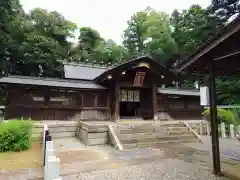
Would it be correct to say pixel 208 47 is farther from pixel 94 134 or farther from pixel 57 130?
pixel 57 130

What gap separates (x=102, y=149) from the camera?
22.6 ft

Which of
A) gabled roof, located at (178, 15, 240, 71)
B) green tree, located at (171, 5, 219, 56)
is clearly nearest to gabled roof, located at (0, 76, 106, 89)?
gabled roof, located at (178, 15, 240, 71)

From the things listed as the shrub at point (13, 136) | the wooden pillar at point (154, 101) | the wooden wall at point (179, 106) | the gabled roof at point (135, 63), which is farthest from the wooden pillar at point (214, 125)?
the wooden wall at point (179, 106)

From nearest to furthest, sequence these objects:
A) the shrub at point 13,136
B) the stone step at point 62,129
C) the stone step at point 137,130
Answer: the shrub at point 13,136 < the stone step at point 137,130 < the stone step at point 62,129

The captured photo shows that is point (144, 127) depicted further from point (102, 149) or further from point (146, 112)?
point (146, 112)

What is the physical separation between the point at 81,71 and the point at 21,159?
11.9 meters

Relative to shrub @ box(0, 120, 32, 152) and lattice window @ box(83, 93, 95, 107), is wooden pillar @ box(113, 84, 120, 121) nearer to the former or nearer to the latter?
lattice window @ box(83, 93, 95, 107)

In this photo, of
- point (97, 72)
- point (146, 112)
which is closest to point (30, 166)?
point (146, 112)

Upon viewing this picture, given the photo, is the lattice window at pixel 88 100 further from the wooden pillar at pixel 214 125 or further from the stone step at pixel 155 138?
the wooden pillar at pixel 214 125

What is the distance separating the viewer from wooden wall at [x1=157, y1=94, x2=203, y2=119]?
44.4 feet

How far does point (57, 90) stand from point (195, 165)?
29.6ft

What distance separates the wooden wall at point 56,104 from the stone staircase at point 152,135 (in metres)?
3.91

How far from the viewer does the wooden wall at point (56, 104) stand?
412 inches

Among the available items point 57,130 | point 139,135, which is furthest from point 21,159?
point 139,135
